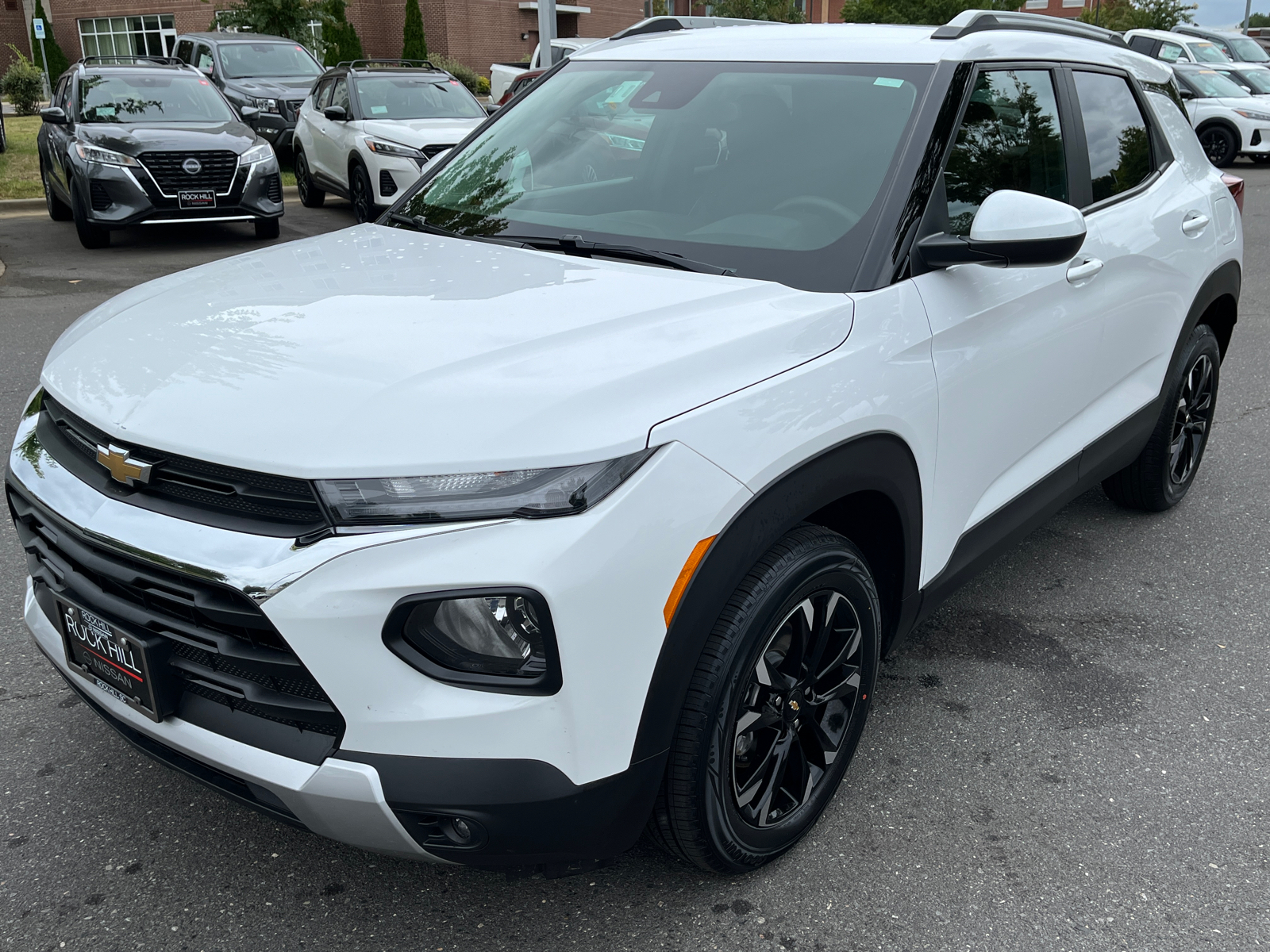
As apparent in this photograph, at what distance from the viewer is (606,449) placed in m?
1.86

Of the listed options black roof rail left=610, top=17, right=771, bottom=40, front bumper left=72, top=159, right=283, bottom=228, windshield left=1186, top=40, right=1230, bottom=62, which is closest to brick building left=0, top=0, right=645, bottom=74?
windshield left=1186, top=40, right=1230, bottom=62

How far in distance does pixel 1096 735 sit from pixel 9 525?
12.7 feet

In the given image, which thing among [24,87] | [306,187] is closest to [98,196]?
[306,187]

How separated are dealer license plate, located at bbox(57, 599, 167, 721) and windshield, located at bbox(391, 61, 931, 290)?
149cm

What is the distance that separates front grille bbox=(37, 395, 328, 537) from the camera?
1.87 meters

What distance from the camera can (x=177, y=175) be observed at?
32.2 feet

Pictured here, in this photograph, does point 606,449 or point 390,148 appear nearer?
point 606,449

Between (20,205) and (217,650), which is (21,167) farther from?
(217,650)

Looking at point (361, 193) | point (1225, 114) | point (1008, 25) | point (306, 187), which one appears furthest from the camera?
point (1225, 114)

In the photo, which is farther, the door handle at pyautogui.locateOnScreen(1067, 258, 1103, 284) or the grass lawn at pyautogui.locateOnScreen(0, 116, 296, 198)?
the grass lawn at pyautogui.locateOnScreen(0, 116, 296, 198)

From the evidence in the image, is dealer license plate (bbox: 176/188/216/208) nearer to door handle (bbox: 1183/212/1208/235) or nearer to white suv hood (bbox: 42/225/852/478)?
white suv hood (bbox: 42/225/852/478)

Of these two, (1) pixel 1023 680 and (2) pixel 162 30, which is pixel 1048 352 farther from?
(2) pixel 162 30

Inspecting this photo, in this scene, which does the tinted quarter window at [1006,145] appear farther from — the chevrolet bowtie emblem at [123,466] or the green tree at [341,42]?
the green tree at [341,42]

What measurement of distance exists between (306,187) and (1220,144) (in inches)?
603
